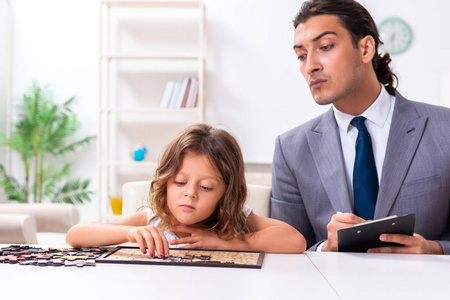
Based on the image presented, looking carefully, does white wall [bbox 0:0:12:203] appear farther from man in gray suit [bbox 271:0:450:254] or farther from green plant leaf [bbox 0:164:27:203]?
man in gray suit [bbox 271:0:450:254]

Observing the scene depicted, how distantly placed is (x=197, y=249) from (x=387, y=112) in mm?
1037

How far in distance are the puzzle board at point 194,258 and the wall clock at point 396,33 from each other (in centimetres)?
432

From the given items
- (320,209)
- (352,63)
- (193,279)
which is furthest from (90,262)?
(352,63)

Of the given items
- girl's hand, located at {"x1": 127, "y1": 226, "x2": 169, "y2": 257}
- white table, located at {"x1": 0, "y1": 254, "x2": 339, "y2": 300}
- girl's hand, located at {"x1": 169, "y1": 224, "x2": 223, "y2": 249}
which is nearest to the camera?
white table, located at {"x1": 0, "y1": 254, "x2": 339, "y2": 300}

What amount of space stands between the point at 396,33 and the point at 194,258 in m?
4.53

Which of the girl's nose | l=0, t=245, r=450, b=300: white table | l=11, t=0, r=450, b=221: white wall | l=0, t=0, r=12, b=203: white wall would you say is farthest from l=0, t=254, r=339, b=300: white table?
l=0, t=0, r=12, b=203: white wall

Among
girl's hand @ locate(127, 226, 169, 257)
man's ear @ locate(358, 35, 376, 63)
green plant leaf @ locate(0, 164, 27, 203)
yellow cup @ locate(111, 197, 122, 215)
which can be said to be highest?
man's ear @ locate(358, 35, 376, 63)

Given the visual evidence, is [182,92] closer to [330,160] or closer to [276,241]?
[330,160]

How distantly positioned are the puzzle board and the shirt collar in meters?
0.85

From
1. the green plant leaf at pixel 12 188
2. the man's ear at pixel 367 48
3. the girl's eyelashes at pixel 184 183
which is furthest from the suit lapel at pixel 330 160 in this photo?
the green plant leaf at pixel 12 188

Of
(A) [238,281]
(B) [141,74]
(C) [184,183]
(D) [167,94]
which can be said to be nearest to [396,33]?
(D) [167,94]

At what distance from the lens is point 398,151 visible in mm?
1940

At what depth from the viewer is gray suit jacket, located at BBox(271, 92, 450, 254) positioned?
6.25 feet

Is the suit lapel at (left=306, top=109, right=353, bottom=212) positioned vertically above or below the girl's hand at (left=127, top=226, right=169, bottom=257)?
above
